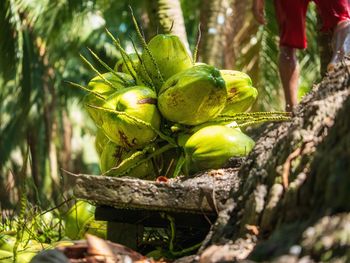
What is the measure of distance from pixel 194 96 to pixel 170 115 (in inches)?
5.0

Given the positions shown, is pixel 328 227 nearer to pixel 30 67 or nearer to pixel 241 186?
pixel 241 186

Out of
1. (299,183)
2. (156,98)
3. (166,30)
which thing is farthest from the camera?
(166,30)

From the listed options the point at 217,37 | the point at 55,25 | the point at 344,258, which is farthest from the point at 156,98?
the point at 55,25

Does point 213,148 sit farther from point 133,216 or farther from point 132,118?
point 133,216

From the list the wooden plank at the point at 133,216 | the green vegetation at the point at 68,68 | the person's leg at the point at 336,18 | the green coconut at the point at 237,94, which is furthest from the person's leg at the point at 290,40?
the wooden plank at the point at 133,216

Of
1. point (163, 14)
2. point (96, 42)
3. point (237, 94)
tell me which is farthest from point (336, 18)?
point (96, 42)

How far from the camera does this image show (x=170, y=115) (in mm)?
2367

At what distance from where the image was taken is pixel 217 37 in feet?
18.6

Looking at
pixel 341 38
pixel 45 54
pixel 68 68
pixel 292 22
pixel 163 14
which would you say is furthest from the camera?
pixel 68 68

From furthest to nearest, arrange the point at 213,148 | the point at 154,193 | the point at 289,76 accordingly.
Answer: the point at 289,76 → the point at 213,148 → the point at 154,193

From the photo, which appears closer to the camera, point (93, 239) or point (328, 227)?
point (328, 227)

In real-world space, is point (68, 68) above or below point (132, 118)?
below

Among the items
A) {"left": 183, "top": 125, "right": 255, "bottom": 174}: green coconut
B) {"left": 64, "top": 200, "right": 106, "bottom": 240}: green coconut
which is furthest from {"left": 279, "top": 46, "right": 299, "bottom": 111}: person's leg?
{"left": 183, "top": 125, "right": 255, "bottom": 174}: green coconut

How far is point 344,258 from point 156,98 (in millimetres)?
1392
